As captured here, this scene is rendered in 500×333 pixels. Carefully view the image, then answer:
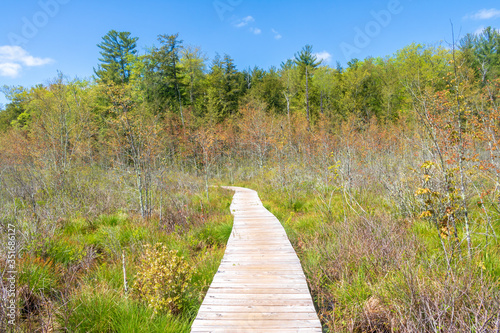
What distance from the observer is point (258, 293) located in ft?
10.3

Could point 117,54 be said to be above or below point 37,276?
above

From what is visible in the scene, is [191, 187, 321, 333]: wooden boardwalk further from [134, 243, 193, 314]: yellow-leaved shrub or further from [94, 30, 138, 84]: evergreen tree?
[94, 30, 138, 84]: evergreen tree

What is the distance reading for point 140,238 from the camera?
5570mm

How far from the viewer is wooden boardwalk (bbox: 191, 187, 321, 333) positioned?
100 inches

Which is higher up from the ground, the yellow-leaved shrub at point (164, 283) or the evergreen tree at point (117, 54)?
the evergreen tree at point (117, 54)

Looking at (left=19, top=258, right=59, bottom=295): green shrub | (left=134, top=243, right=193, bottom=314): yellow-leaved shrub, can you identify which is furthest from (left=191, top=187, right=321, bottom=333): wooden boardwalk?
(left=19, top=258, right=59, bottom=295): green shrub

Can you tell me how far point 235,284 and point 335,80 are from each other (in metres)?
35.8

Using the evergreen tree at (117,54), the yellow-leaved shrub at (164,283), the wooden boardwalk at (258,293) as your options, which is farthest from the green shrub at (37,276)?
the evergreen tree at (117,54)

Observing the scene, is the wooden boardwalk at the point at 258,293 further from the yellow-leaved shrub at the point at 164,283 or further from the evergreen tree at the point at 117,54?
the evergreen tree at the point at 117,54

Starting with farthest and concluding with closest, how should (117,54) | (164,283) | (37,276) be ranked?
(117,54)
(37,276)
(164,283)

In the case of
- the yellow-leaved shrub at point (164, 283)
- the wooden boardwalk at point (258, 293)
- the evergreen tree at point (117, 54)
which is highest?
the evergreen tree at point (117, 54)

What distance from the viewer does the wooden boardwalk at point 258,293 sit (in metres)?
2.55

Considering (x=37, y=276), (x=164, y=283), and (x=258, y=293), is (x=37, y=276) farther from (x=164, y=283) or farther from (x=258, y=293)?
(x=258, y=293)

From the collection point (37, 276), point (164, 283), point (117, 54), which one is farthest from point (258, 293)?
point (117, 54)
